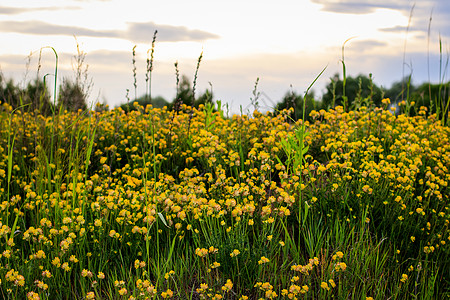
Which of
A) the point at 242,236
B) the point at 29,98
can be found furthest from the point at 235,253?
the point at 29,98

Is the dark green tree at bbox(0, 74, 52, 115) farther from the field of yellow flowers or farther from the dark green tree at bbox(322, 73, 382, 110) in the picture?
the dark green tree at bbox(322, 73, 382, 110)

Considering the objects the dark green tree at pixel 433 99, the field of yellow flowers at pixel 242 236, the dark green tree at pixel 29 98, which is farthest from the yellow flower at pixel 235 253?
the dark green tree at pixel 433 99

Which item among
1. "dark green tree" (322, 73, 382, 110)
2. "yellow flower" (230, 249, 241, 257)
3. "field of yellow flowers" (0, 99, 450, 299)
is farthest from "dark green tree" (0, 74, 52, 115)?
"dark green tree" (322, 73, 382, 110)

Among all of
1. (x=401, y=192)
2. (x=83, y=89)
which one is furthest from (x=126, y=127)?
(x=401, y=192)

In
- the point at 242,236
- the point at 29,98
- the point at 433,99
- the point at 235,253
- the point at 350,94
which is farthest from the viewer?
the point at 350,94

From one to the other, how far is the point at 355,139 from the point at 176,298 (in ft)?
8.41

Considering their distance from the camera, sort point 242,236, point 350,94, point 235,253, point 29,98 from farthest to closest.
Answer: point 350,94 → point 29,98 → point 242,236 → point 235,253

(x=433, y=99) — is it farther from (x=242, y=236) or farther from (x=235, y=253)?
(x=235, y=253)

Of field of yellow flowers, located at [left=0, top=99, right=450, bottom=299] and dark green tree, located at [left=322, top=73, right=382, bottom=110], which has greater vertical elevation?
dark green tree, located at [left=322, top=73, right=382, bottom=110]

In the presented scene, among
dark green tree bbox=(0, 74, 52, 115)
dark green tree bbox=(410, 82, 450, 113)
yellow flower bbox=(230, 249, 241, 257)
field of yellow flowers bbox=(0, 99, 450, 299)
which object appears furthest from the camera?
dark green tree bbox=(410, 82, 450, 113)

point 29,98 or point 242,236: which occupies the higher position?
point 29,98

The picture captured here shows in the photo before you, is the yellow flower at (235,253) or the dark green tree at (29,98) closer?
the yellow flower at (235,253)

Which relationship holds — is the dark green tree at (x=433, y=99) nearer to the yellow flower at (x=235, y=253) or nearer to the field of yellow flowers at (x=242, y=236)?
the field of yellow flowers at (x=242, y=236)

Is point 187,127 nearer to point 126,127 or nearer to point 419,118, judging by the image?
point 126,127
